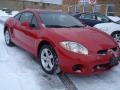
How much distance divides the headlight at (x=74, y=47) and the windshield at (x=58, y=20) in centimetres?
106

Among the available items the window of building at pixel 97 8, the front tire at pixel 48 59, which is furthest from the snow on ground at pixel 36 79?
the window of building at pixel 97 8

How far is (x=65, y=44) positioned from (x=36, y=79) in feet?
3.10

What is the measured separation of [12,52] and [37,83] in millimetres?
2621

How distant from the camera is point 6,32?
839 cm

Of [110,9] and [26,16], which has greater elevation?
[26,16]

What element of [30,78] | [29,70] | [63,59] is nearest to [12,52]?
[29,70]

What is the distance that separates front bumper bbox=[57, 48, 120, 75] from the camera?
4902mm

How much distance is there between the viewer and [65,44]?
16.6 ft

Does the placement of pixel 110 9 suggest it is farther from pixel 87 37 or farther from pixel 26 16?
pixel 87 37

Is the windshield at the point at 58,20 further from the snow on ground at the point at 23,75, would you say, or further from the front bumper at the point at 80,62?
the front bumper at the point at 80,62

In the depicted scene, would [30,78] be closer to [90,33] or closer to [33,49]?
[33,49]

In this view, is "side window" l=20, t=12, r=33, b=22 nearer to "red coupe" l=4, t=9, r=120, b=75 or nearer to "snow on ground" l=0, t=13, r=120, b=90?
"red coupe" l=4, t=9, r=120, b=75

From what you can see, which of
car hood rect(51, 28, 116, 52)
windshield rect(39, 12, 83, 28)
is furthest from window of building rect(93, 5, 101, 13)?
car hood rect(51, 28, 116, 52)

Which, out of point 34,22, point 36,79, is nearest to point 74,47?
point 36,79
